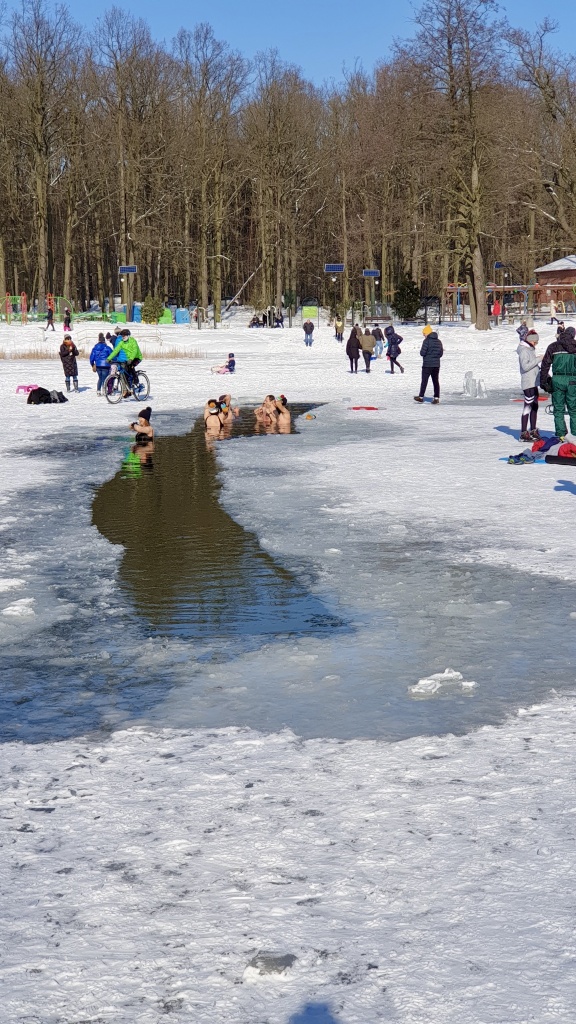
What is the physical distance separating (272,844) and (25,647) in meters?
2.99

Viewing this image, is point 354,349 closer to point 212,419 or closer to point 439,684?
point 212,419

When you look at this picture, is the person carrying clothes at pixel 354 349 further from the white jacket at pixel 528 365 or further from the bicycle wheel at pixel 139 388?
the white jacket at pixel 528 365

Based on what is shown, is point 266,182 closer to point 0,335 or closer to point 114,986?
point 0,335

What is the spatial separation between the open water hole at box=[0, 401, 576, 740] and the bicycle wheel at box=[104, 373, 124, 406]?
14575 millimetres

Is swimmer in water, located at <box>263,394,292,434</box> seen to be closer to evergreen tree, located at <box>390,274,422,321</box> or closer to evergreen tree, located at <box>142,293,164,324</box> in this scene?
evergreen tree, located at <box>142,293,164,324</box>

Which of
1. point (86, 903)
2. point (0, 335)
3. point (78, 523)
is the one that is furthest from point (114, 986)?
point (0, 335)

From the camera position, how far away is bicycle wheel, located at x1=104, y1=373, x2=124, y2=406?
24344 millimetres

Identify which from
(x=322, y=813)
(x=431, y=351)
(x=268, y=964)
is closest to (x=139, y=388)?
(x=431, y=351)

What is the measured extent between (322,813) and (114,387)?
70.3 feet

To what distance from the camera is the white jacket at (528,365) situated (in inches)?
573

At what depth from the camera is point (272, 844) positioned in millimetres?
3891

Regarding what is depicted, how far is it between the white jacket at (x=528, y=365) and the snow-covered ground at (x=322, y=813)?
218 inches

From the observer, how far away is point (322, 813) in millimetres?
4145

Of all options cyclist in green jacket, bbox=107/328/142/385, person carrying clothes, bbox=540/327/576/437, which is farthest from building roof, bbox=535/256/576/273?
person carrying clothes, bbox=540/327/576/437
